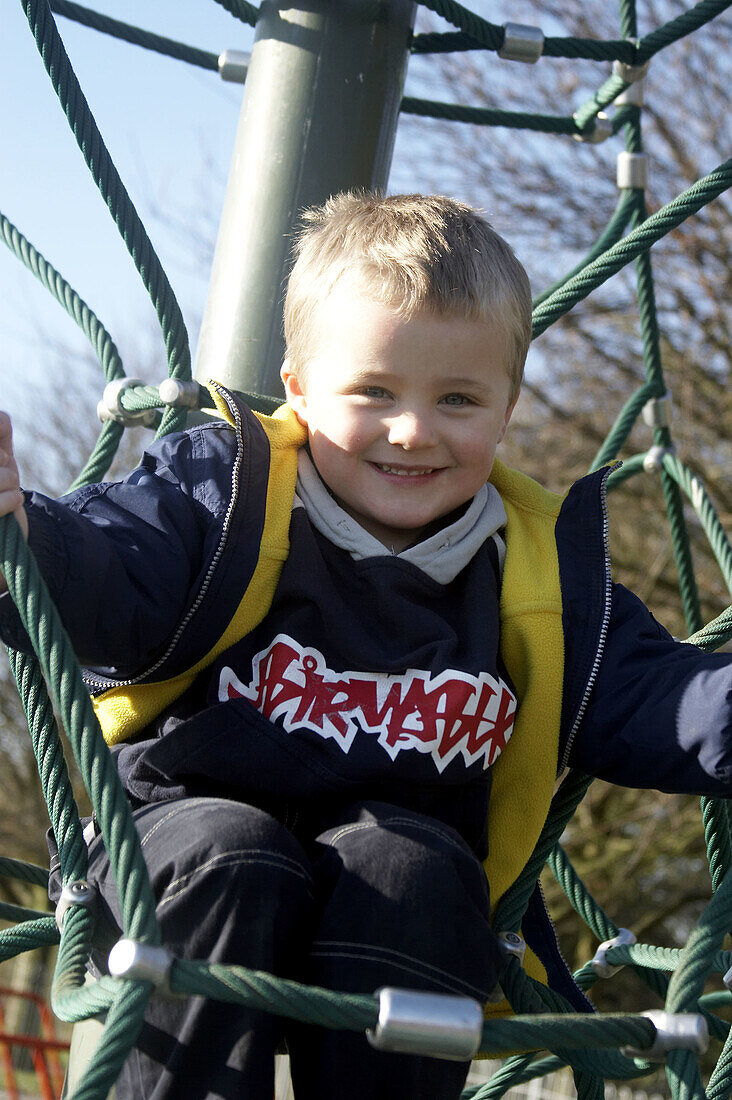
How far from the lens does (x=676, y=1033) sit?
30.6 inches

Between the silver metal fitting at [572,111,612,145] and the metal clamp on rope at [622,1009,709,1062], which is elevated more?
the silver metal fitting at [572,111,612,145]

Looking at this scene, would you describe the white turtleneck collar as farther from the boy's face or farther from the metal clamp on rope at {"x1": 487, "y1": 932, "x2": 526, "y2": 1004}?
the metal clamp on rope at {"x1": 487, "y1": 932, "x2": 526, "y2": 1004}

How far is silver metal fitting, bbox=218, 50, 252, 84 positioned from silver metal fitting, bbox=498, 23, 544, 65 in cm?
36

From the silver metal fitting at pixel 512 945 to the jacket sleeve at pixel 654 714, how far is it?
16cm

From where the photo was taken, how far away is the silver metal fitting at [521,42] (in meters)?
1.62

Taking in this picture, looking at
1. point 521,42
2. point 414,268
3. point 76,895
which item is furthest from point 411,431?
point 521,42

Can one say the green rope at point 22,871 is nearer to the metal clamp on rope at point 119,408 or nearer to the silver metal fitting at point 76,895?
the silver metal fitting at point 76,895

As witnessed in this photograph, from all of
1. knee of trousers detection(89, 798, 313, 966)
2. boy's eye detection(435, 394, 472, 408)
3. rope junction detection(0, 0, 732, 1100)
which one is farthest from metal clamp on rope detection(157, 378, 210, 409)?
knee of trousers detection(89, 798, 313, 966)

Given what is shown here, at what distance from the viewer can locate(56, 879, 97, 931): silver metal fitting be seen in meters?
0.86

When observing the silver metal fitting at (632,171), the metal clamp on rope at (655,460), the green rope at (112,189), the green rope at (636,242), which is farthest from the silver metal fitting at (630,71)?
the green rope at (112,189)

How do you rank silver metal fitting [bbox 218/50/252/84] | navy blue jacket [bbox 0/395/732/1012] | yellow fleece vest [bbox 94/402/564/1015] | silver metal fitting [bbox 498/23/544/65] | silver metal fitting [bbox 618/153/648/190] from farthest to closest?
silver metal fitting [bbox 618/153/648/190] → silver metal fitting [bbox 218/50/252/84] → silver metal fitting [bbox 498/23/544/65] → yellow fleece vest [bbox 94/402/564/1015] → navy blue jacket [bbox 0/395/732/1012]

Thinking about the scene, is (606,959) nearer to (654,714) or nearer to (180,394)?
(654,714)

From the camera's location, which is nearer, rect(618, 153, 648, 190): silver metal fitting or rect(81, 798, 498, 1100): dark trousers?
rect(81, 798, 498, 1100): dark trousers

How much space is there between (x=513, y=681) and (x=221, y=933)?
1.29ft
